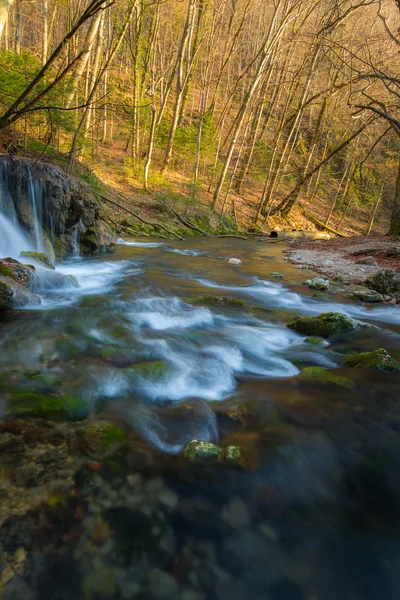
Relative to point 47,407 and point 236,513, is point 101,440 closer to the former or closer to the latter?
point 47,407

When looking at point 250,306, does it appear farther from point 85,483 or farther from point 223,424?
point 85,483

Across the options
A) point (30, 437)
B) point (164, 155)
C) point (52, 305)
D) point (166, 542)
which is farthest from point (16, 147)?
point (164, 155)

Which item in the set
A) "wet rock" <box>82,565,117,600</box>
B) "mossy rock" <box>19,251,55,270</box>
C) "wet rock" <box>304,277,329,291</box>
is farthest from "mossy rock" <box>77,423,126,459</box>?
"wet rock" <box>304,277,329,291</box>

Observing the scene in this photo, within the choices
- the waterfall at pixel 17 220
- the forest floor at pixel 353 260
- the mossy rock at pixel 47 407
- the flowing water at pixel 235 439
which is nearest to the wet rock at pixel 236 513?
the flowing water at pixel 235 439

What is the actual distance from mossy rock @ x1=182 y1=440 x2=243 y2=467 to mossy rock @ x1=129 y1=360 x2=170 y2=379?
3.85ft

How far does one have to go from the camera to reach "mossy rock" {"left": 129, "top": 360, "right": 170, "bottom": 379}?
362 centimetres

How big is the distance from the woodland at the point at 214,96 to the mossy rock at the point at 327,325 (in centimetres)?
894

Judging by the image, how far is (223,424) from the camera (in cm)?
292

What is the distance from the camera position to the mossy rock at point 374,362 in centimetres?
395

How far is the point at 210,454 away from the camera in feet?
8.18

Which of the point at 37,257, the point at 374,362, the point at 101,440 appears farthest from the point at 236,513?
A: the point at 37,257

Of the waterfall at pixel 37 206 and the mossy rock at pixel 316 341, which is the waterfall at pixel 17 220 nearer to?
the waterfall at pixel 37 206

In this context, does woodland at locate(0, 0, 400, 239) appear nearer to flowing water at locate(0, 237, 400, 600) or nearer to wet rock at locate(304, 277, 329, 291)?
wet rock at locate(304, 277, 329, 291)

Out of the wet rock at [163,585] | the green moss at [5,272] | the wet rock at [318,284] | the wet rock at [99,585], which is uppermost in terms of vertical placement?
the green moss at [5,272]
